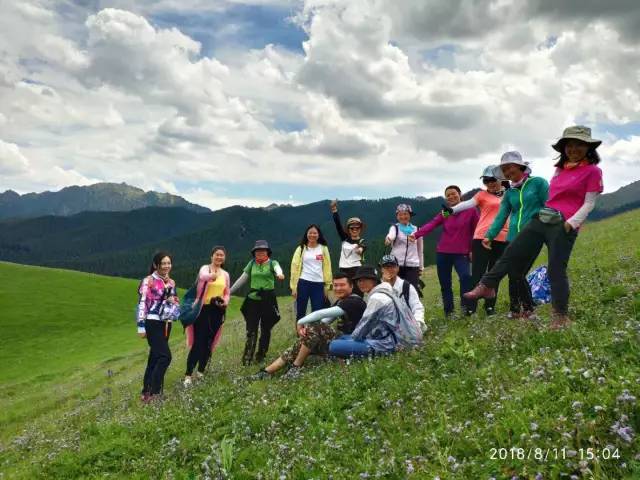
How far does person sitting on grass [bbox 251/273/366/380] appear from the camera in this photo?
1076 cm

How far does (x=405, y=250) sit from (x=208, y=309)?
604 centimetres

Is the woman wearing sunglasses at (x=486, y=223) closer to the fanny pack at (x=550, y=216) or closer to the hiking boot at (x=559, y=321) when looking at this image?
the fanny pack at (x=550, y=216)

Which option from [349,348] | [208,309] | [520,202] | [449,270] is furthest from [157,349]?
[520,202]

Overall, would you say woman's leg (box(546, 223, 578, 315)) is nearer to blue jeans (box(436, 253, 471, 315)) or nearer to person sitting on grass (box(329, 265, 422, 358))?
person sitting on grass (box(329, 265, 422, 358))

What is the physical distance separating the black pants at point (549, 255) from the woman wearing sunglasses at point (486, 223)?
89.4 inches

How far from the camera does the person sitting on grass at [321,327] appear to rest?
10.8 meters

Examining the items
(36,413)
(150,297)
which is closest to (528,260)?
(150,297)

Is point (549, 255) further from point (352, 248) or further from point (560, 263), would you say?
point (352, 248)

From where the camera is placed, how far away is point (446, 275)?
12.4 metres

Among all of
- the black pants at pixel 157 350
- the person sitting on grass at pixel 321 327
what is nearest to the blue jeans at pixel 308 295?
the person sitting on grass at pixel 321 327

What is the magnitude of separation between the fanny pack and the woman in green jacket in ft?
2.09

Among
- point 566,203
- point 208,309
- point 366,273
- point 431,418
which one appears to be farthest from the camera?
point 208,309

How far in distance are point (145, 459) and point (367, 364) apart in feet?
13.3

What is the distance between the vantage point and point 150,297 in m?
12.4
